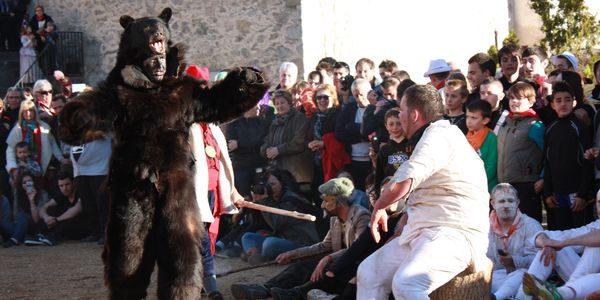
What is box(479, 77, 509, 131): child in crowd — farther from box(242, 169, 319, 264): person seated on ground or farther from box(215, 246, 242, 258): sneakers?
box(215, 246, 242, 258): sneakers

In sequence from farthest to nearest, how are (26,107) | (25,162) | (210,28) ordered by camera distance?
1. (210,28)
2. (26,107)
3. (25,162)

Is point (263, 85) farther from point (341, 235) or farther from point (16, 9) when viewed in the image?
point (16, 9)

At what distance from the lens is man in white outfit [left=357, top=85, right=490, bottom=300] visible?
5.82m

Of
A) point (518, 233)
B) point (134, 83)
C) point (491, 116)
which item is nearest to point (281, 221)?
point (491, 116)

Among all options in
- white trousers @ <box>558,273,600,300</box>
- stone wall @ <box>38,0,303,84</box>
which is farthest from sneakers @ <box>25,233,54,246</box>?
white trousers @ <box>558,273,600,300</box>

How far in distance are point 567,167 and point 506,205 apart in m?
0.94

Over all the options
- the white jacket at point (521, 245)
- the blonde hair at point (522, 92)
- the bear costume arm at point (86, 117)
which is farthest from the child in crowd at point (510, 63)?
the bear costume arm at point (86, 117)

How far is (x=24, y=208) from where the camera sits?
12891 millimetres

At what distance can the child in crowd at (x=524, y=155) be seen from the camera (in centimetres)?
874

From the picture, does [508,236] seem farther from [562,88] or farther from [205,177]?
[205,177]

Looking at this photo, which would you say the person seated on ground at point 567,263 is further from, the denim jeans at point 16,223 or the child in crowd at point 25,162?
the child in crowd at point 25,162

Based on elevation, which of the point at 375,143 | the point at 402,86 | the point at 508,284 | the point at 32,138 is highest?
the point at 402,86

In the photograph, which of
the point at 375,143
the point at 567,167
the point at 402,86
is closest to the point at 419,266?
the point at 567,167

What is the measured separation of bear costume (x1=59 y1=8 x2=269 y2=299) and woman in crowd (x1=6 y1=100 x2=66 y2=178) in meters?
6.77
